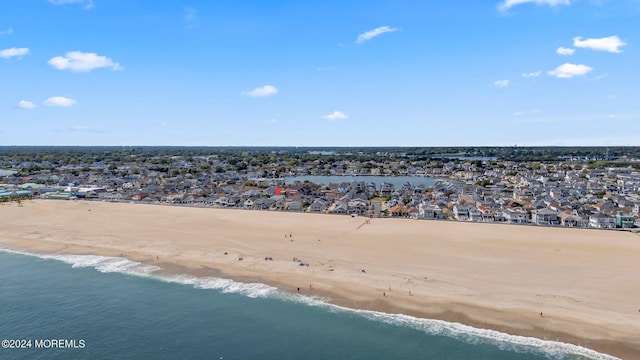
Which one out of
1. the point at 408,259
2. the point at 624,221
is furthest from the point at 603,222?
the point at 408,259

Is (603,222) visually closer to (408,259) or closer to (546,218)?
(546,218)

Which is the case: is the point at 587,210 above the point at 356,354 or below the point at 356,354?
above

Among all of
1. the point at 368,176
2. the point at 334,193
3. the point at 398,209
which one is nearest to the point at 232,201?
the point at 334,193

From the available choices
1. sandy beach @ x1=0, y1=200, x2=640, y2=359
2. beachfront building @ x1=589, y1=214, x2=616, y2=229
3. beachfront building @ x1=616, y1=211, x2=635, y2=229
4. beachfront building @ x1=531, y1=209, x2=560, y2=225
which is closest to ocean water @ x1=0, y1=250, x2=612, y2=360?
sandy beach @ x1=0, y1=200, x2=640, y2=359

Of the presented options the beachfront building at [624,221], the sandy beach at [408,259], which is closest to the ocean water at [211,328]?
the sandy beach at [408,259]

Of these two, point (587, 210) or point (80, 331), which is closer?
point (80, 331)

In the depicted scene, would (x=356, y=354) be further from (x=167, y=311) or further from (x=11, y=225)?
(x=11, y=225)

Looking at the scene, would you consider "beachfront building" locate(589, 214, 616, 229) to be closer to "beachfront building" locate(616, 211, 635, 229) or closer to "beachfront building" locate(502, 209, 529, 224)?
"beachfront building" locate(616, 211, 635, 229)
